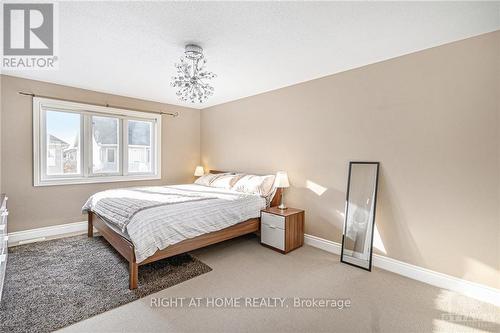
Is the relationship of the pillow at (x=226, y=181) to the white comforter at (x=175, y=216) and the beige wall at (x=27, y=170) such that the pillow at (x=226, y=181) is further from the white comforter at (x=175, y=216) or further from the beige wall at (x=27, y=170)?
the beige wall at (x=27, y=170)

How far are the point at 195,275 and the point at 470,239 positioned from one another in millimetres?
2725

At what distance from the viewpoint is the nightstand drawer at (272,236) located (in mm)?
3219

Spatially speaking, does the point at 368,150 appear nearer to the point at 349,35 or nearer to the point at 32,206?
the point at 349,35

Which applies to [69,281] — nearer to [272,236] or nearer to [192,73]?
[272,236]

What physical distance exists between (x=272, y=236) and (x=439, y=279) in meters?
1.84

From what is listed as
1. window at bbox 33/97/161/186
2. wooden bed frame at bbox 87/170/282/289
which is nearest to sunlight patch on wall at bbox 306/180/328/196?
wooden bed frame at bbox 87/170/282/289

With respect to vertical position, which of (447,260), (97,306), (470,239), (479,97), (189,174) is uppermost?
(479,97)

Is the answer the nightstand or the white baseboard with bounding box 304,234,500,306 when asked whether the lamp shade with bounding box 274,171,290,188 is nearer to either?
the nightstand

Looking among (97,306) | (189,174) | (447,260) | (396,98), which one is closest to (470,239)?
(447,260)

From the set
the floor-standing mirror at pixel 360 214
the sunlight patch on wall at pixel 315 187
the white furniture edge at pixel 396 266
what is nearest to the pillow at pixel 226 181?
the sunlight patch on wall at pixel 315 187

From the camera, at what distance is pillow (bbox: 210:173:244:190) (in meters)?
4.16

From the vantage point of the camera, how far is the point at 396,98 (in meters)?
2.72

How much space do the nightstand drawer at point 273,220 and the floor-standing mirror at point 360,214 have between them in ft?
2.59

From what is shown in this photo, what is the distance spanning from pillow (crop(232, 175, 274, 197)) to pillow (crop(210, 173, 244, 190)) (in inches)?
5.8
